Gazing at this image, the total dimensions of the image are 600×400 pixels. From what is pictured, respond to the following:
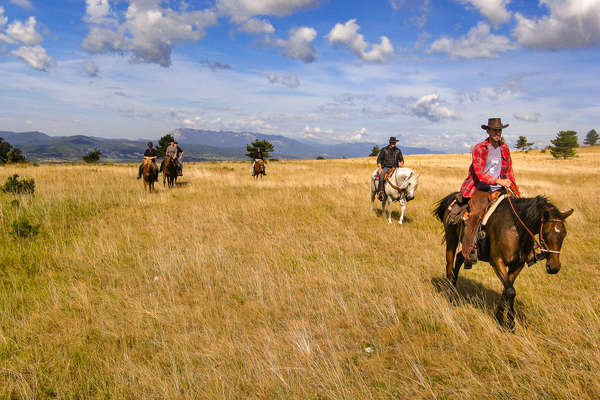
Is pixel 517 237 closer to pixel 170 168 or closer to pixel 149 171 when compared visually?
pixel 149 171

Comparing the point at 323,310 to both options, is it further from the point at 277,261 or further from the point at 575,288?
the point at 575,288

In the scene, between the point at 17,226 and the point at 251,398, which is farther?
the point at 17,226

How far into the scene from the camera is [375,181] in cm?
1225

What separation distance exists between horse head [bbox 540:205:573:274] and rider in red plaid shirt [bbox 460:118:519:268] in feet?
3.00

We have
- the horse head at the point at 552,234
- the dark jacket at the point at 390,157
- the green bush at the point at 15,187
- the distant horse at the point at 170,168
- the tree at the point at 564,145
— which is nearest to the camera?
the horse head at the point at 552,234

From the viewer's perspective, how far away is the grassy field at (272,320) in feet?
9.94

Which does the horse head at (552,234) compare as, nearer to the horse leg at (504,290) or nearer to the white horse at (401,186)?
the horse leg at (504,290)

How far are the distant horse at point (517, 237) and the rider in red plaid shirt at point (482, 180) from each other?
0.19 meters

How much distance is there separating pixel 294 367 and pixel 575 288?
600 centimetres

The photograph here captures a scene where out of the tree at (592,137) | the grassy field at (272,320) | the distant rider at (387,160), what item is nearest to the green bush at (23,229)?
the grassy field at (272,320)

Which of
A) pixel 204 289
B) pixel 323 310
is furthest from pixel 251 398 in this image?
pixel 204 289

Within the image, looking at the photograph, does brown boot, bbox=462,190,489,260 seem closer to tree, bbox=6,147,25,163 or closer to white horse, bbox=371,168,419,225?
white horse, bbox=371,168,419,225

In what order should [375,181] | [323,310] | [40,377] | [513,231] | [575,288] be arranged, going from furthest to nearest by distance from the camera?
[375,181], [575,288], [323,310], [513,231], [40,377]

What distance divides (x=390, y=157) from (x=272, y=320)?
8.87m
